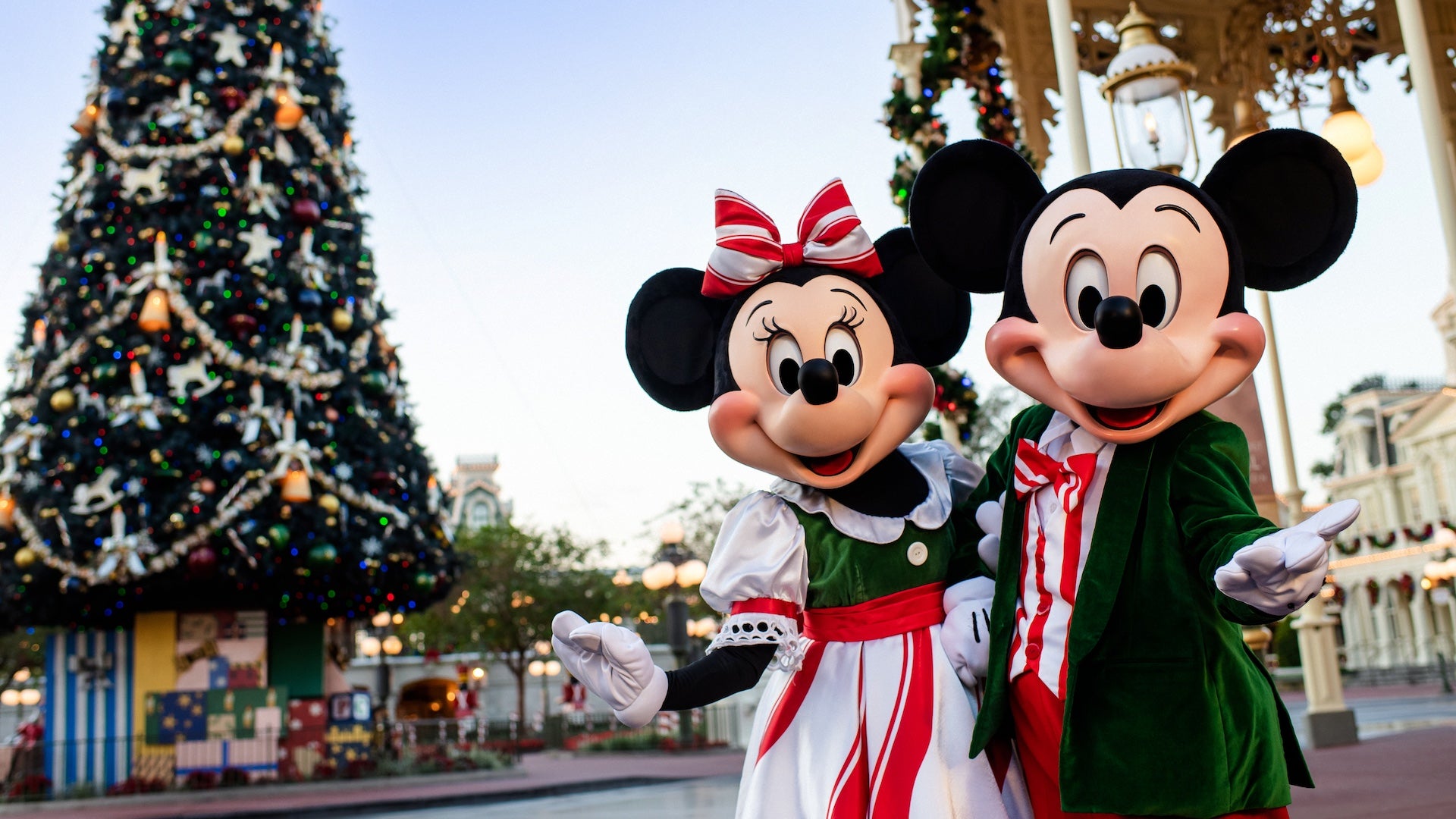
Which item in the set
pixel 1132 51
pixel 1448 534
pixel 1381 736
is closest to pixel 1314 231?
pixel 1132 51

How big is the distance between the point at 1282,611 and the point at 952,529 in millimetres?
1134

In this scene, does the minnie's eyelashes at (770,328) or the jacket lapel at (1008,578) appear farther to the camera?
the minnie's eyelashes at (770,328)

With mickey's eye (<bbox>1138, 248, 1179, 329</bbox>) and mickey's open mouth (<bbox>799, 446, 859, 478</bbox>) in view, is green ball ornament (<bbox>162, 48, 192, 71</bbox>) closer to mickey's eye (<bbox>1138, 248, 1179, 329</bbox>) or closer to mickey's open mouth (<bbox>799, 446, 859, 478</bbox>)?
mickey's open mouth (<bbox>799, 446, 859, 478</bbox>)

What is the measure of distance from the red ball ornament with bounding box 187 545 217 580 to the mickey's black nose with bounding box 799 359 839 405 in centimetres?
1200

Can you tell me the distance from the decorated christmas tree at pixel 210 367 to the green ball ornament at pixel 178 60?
0.15 feet

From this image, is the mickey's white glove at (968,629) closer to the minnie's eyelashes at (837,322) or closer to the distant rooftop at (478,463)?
the minnie's eyelashes at (837,322)

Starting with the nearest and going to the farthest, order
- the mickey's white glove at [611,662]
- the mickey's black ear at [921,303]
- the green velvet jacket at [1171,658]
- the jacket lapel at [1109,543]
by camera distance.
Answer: the green velvet jacket at [1171,658] < the jacket lapel at [1109,543] < the mickey's white glove at [611,662] < the mickey's black ear at [921,303]

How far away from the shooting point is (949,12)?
22.7 feet

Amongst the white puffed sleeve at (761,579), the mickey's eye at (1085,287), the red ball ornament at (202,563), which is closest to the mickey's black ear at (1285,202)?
the mickey's eye at (1085,287)

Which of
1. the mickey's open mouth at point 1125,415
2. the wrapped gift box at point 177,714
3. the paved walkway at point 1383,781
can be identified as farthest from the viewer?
the wrapped gift box at point 177,714

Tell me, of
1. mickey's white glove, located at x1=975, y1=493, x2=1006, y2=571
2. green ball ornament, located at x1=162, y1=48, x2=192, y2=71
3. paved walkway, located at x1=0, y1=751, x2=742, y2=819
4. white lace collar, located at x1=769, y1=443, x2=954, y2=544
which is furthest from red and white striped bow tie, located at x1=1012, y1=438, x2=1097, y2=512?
green ball ornament, located at x1=162, y1=48, x2=192, y2=71

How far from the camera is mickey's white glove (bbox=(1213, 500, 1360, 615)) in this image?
2137 mm

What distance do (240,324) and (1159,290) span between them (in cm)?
1359

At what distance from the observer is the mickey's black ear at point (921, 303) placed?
3.56 metres
